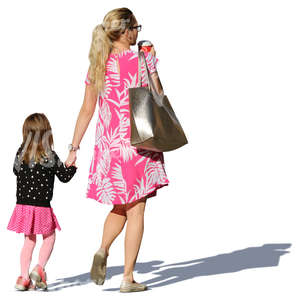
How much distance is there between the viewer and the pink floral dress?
399 inches

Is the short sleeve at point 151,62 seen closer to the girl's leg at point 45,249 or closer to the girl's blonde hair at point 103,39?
the girl's blonde hair at point 103,39

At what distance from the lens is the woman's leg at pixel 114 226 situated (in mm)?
10484

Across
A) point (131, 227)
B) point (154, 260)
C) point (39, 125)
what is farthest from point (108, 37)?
point (154, 260)

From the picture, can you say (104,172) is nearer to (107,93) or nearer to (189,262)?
(107,93)

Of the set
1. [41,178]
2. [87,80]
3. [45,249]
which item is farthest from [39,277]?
[87,80]

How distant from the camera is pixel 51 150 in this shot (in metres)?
10.2

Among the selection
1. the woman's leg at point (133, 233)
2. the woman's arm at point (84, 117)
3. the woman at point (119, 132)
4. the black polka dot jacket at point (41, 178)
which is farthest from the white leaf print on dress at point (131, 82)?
the woman's leg at point (133, 233)

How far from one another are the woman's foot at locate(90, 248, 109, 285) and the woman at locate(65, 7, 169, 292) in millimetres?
10

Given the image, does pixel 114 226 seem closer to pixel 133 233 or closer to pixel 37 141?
pixel 133 233

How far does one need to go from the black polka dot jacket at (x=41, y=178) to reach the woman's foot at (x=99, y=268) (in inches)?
30.5

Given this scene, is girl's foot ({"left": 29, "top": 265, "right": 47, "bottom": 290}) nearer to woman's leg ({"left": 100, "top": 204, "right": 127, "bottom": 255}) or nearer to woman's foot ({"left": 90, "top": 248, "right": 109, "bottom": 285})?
woman's foot ({"left": 90, "top": 248, "right": 109, "bottom": 285})

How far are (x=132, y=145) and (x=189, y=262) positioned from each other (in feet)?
7.00

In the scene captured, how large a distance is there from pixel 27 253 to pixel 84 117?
1501 millimetres

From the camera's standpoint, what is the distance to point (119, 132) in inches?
400
